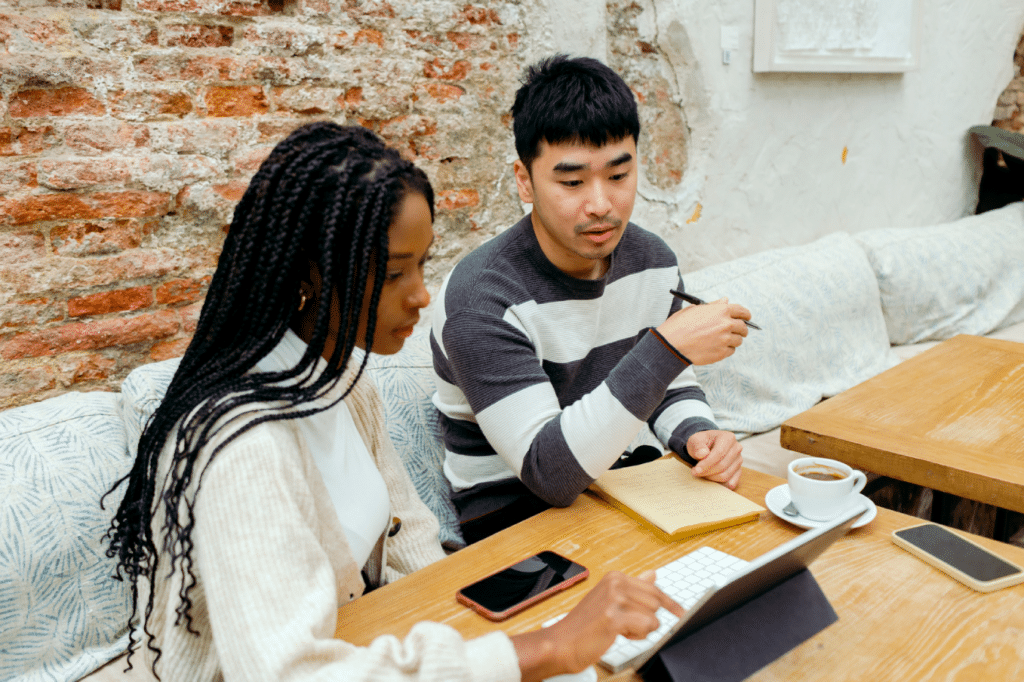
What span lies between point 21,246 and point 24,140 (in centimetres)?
22

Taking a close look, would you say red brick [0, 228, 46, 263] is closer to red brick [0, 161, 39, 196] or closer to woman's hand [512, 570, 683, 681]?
red brick [0, 161, 39, 196]

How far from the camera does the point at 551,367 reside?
5.15 ft

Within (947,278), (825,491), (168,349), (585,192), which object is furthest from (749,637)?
(947,278)

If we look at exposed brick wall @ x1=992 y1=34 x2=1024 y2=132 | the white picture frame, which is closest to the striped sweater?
→ the white picture frame

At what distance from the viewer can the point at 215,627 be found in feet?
2.53

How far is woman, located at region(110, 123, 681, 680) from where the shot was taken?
77 centimetres

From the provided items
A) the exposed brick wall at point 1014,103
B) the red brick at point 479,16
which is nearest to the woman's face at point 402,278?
the red brick at point 479,16

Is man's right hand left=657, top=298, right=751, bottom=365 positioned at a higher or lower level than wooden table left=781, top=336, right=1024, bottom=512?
higher

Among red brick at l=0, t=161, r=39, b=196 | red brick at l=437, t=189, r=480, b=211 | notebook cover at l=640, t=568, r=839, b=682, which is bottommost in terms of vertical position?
notebook cover at l=640, t=568, r=839, b=682

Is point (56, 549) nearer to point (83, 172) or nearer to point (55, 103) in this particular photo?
point (83, 172)

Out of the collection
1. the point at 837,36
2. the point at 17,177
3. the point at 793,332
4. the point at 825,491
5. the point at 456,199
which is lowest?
the point at 793,332

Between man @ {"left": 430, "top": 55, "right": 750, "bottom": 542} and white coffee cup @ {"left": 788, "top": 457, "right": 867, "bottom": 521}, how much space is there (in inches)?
6.4

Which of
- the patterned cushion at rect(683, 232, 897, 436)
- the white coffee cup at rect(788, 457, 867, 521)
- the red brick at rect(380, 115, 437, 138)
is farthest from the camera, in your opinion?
the patterned cushion at rect(683, 232, 897, 436)

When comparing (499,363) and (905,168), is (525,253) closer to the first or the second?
(499,363)
